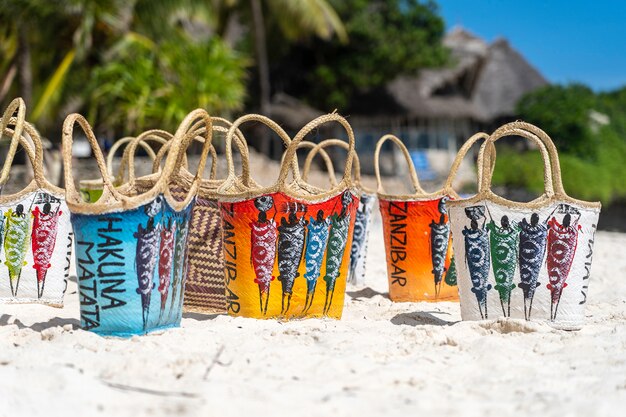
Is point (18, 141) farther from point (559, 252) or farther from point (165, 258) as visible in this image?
point (559, 252)

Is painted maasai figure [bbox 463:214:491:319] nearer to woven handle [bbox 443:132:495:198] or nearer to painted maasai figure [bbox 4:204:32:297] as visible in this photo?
woven handle [bbox 443:132:495:198]

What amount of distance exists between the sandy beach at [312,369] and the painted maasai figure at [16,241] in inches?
15.1

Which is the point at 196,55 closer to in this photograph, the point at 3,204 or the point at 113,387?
the point at 3,204

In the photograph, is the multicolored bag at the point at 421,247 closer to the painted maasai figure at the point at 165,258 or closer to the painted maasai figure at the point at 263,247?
the painted maasai figure at the point at 263,247

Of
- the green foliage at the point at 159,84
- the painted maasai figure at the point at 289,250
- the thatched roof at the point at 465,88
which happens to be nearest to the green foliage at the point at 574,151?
the thatched roof at the point at 465,88

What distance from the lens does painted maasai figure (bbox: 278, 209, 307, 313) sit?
10.8 ft

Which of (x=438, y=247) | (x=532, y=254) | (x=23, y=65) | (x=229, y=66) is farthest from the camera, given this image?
(x=229, y=66)

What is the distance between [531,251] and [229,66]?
10948mm

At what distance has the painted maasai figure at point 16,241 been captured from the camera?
366cm

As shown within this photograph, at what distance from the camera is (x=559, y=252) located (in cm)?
320

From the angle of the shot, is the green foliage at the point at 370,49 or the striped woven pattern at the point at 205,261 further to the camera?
the green foliage at the point at 370,49

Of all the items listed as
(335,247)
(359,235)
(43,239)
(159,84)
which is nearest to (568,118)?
(159,84)

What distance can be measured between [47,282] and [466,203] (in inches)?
88.0

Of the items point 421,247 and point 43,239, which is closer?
point 43,239
